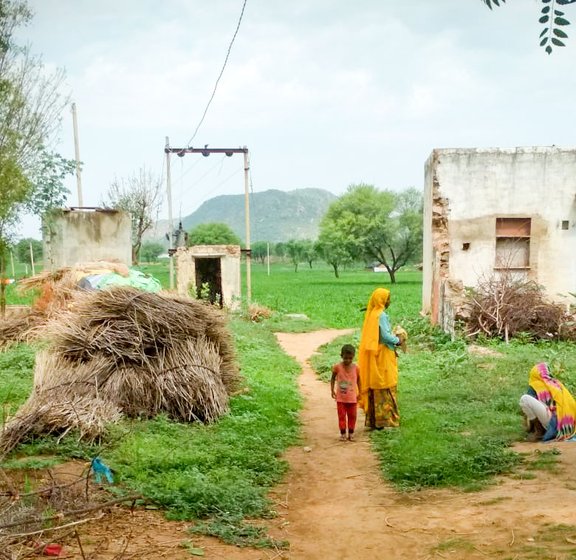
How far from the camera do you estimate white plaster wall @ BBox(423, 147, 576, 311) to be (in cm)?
1508

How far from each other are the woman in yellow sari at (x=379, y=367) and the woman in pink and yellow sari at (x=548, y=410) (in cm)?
151

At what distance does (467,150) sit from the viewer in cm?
1516

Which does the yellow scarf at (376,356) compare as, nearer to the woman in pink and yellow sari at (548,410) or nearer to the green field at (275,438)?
the green field at (275,438)

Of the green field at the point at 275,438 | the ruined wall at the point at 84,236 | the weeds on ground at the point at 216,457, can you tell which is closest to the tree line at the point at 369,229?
the ruined wall at the point at 84,236

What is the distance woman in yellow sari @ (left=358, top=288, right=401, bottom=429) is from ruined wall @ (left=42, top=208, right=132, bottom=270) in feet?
36.9

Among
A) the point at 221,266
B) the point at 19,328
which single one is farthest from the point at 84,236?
the point at 19,328

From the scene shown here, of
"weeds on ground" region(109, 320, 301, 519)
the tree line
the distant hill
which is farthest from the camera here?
the distant hill

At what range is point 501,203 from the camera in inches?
596

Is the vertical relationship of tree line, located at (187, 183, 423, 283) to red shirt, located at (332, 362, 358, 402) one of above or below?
above

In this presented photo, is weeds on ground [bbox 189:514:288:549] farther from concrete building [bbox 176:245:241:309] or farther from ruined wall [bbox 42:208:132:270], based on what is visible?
concrete building [bbox 176:245:241:309]

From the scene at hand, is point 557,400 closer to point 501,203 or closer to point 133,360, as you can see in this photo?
point 133,360

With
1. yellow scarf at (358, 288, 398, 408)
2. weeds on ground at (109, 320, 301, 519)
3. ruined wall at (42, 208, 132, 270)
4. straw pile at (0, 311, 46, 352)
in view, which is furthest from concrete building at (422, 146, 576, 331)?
straw pile at (0, 311, 46, 352)

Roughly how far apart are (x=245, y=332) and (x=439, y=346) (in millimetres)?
4885

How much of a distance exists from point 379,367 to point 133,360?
9.57 feet
